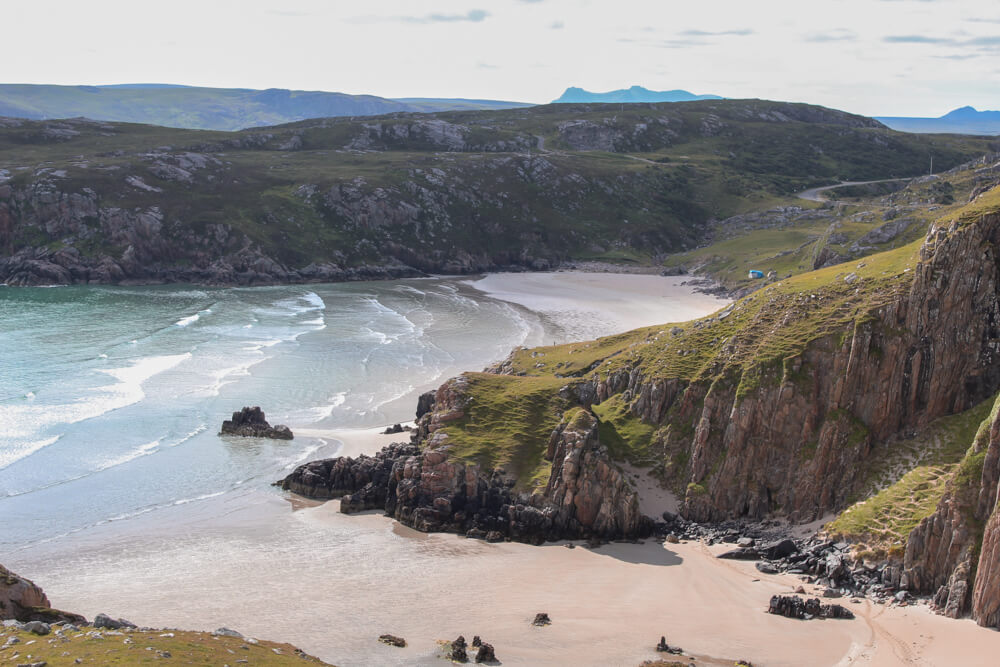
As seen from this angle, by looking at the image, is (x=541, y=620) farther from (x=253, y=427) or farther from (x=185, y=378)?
(x=185, y=378)

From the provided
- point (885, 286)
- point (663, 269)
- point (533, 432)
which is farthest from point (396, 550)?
→ point (663, 269)

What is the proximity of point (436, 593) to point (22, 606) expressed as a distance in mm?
17668

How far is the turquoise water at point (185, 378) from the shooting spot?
194 feet

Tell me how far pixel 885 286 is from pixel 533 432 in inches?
880

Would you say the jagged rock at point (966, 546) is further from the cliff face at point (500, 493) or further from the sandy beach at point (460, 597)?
the cliff face at point (500, 493)

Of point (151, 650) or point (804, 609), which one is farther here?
point (804, 609)

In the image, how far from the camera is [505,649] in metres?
35.5

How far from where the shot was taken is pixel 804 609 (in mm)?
38562

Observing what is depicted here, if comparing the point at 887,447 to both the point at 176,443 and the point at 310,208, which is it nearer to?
the point at 176,443

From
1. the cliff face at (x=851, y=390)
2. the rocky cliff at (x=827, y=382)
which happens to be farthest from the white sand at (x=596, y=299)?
the cliff face at (x=851, y=390)

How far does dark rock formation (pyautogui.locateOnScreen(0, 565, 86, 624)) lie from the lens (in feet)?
102

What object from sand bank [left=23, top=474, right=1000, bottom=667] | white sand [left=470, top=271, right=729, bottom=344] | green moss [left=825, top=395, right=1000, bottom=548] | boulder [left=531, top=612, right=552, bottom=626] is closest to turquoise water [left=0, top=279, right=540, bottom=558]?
white sand [left=470, top=271, right=729, bottom=344]

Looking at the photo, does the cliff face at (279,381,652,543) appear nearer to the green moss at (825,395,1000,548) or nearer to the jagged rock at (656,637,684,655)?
the green moss at (825,395,1000,548)

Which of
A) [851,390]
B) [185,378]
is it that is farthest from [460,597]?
[185,378]
